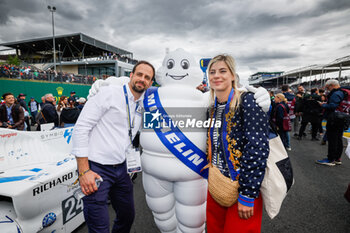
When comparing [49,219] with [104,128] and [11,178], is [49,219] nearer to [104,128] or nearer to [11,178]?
[11,178]

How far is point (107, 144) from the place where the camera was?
5.12 ft

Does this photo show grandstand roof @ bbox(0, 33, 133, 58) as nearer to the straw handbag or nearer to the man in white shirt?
the man in white shirt

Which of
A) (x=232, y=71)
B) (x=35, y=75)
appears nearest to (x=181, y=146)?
(x=232, y=71)

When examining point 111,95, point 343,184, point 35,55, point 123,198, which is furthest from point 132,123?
point 35,55

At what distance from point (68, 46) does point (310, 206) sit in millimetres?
38267

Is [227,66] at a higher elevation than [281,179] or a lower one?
higher

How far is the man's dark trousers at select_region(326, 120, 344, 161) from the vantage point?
394 centimetres

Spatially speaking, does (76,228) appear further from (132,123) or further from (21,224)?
(132,123)

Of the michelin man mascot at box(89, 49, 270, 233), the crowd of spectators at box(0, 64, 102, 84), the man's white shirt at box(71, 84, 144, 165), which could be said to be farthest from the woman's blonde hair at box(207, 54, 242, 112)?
the crowd of spectators at box(0, 64, 102, 84)

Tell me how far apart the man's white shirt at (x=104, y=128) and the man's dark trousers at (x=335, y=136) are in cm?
448

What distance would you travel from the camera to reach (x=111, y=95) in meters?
1.59

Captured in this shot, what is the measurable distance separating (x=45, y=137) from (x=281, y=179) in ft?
8.79

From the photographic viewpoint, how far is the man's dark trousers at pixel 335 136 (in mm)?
3944

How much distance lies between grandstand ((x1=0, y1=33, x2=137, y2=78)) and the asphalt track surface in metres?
29.0
